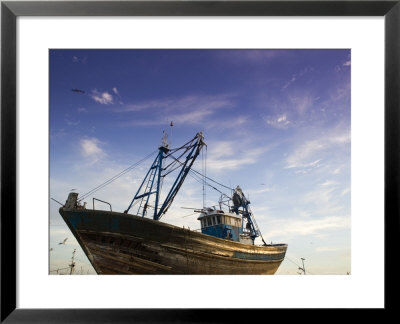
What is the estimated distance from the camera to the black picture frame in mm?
1647

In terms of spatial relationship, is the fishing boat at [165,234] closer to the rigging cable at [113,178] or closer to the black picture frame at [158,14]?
the rigging cable at [113,178]

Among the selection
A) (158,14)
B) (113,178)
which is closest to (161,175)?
(113,178)

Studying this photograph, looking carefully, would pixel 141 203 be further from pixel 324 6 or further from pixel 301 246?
pixel 324 6

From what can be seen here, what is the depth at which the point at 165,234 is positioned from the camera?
212 centimetres

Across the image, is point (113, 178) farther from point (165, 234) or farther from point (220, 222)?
point (220, 222)

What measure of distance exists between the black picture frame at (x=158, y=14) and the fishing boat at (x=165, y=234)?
0.97 feet

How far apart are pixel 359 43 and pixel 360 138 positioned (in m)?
0.52

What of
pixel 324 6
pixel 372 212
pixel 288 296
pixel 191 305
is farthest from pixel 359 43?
pixel 191 305

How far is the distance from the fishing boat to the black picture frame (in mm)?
294

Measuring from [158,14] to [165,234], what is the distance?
1.32 meters

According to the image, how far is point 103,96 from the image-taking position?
2.02m

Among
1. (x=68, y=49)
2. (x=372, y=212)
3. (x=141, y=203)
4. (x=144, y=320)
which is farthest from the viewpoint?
(x=141, y=203)

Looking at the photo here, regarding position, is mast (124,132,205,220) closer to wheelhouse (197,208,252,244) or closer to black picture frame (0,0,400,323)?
wheelhouse (197,208,252,244)

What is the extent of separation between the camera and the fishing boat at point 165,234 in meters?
1.95
